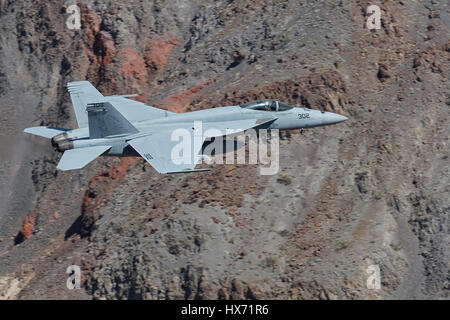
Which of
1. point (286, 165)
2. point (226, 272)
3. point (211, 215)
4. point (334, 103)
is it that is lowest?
point (226, 272)

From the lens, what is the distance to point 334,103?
46062mm

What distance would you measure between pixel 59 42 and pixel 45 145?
1086cm

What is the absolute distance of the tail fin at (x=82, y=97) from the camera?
40.6 metres

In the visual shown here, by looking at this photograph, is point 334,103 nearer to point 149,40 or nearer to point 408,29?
point 408,29

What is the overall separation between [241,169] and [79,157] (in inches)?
385

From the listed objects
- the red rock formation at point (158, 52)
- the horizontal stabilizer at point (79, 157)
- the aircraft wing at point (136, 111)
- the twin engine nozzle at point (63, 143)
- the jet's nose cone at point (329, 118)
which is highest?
the red rock formation at point (158, 52)

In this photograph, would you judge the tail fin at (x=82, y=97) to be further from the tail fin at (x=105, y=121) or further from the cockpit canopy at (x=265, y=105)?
the cockpit canopy at (x=265, y=105)

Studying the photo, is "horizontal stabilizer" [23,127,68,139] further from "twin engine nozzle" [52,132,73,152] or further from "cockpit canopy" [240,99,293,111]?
"cockpit canopy" [240,99,293,111]

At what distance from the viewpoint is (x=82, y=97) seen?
4125 cm

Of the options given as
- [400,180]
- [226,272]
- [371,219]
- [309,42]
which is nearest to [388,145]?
[400,180]

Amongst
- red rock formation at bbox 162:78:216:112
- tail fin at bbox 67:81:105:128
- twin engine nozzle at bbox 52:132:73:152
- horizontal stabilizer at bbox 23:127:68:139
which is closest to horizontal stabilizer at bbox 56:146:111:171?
twin engine nozzle at bbox 52:132:73:152

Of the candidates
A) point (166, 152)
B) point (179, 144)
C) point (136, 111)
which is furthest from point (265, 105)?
point (136, 111)

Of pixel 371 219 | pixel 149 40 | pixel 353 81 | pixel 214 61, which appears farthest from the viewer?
pixel 149 40

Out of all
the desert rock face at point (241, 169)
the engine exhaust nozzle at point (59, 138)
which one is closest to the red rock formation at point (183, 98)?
the desert rock face at point (241, 169)
